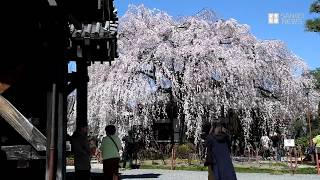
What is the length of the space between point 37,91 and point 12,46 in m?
1.41

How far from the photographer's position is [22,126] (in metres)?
6.33

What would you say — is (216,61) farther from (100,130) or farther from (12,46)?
(12,46)

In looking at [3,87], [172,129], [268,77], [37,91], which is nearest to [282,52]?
[268,77]

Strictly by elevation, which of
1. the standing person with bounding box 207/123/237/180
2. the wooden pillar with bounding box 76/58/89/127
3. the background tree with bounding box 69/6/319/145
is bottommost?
the standing person with bounding box 207/123/237/180

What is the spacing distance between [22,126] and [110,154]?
14.4 ft

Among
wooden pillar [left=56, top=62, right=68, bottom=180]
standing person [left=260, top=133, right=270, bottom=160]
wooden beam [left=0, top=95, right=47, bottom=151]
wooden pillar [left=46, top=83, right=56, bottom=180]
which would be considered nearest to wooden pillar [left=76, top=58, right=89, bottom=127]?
wooden pillar [left=56, top=62, right=68, bottom=180]

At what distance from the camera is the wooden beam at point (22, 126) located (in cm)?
634

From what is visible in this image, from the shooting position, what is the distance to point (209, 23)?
2808 cm

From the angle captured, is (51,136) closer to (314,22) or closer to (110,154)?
(110,154)

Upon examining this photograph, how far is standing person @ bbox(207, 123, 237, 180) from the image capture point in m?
8.46

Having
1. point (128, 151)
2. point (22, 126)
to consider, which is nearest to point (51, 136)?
point (22, 126)

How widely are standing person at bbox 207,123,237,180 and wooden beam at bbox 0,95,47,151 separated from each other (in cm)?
319

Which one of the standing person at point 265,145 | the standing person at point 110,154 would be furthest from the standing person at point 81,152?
the standing person at point 265,145

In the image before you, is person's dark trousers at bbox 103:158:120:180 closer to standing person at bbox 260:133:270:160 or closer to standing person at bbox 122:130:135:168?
standing person at bbox 122:130:135:168
